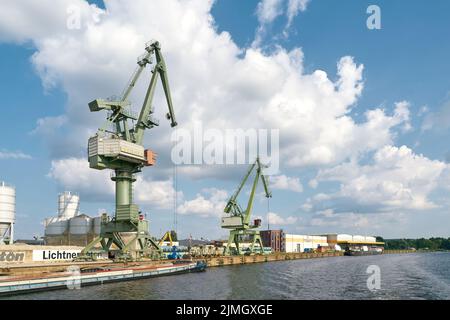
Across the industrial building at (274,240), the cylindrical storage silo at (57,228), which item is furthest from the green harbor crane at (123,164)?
the industrial building at (274,240)

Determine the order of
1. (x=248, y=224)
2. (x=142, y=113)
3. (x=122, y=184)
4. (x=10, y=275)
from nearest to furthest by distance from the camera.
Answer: (x=10, y=275), (x=122, y=184), (x=142, y=113), (x=248, y=224)

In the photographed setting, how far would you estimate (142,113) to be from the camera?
77438 mm

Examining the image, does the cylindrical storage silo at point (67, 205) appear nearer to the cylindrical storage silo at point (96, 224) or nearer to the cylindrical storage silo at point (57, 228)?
the cylindrical storage silo at point (57, 228)

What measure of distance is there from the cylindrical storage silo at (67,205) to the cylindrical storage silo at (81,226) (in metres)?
11.2

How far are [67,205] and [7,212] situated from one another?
29129mm

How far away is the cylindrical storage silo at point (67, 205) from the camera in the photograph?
107050mm

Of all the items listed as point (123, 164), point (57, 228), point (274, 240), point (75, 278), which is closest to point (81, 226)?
point (57, 228)

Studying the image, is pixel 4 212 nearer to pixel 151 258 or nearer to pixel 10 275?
pixel 151 258

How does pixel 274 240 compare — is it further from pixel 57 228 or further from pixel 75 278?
pixel 75 278

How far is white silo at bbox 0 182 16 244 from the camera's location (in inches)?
3054

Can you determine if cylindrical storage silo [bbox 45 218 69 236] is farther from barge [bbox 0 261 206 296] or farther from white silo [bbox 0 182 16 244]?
barge [bbox 0 261 206 296]

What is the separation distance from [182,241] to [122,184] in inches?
4689
